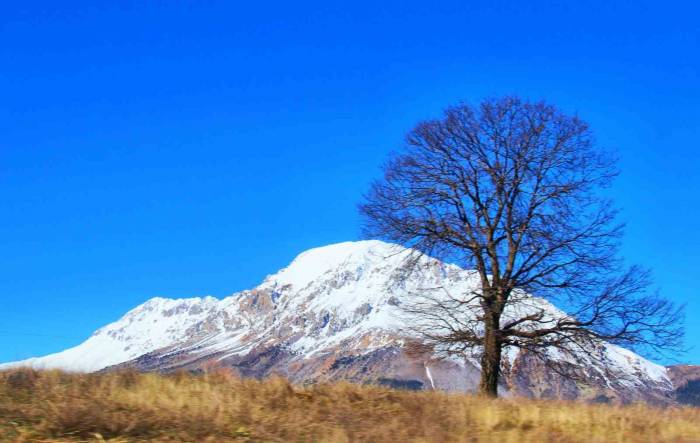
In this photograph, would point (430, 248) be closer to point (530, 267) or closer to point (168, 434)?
point (530, 267)

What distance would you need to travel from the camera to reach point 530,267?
20.0m

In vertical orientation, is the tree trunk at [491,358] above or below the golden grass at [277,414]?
above

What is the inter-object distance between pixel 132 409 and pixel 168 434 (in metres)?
1.26

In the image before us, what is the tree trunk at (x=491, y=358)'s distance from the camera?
19500mm

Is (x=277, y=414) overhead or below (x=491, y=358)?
below

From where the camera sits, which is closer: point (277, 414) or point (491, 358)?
point (277, 414)

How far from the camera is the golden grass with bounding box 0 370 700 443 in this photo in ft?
31.6

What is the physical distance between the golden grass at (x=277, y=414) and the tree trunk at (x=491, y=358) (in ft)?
17.2

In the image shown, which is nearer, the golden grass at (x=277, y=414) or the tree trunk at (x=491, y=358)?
the golden grass at (x=277, y=414)

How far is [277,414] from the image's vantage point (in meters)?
11.0

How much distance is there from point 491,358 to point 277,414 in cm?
1007

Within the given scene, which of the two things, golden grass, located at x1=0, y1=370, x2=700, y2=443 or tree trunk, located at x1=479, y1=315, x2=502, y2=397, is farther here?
tree trunk, located at x1=479, y1=315, x2=502, y2=397

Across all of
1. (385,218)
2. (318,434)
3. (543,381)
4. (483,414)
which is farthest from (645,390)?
(318,434)

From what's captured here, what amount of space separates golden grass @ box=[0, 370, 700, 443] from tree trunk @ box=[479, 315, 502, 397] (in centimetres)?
523
